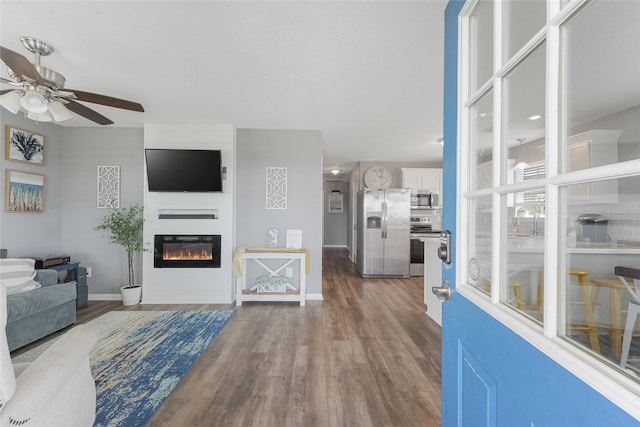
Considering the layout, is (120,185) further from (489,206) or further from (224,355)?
(489,206)

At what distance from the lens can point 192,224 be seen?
3938mm

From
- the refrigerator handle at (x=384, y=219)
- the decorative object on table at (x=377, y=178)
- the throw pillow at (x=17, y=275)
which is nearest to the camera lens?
the throw pillow at (x=17, y=275)

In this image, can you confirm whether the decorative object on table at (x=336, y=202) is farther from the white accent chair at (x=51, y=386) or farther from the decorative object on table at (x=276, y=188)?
the white accent chair at (x=51, y=386)

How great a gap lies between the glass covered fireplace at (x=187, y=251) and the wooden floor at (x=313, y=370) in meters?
0.57

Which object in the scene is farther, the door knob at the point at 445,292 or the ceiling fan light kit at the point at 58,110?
the ceiling fan light kit at the point at 58,110

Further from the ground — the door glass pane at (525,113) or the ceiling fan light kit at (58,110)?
the ceiling fan light kit at (58,110)

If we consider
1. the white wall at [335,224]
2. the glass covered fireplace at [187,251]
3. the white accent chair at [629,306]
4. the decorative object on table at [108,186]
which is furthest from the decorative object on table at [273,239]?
the white wall at [335,224]

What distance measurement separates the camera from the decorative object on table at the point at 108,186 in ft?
13.5

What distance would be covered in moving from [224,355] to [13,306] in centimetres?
185

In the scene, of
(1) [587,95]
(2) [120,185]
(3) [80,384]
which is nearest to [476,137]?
(1) [587,95]

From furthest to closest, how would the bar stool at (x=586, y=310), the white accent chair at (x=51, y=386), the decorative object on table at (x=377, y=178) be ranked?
the decorative object on table at (x=377, y=178) → the white accent chair at (x=51, y=386) → the bar stool at (x=586, y=310)

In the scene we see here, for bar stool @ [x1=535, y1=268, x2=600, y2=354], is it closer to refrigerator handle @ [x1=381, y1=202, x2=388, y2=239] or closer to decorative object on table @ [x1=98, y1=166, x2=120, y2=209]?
decorative object on table @ [x1=98, y1=166, x2=120, y2=209]

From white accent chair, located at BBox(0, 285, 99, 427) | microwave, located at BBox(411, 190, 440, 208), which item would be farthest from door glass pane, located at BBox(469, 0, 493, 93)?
microwave, located at BBox(411, 190, 440, 208)

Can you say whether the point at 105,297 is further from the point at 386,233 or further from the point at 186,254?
the point at 386,233
